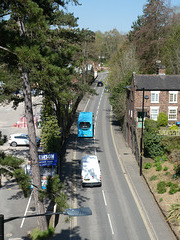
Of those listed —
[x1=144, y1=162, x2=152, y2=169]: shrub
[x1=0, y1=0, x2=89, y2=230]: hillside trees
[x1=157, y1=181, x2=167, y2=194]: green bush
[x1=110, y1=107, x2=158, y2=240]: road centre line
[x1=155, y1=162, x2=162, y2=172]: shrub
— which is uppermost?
[x1=0, y1=0, x2=89, y2=230]: hillside trees

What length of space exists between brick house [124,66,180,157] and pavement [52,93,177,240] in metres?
2.73

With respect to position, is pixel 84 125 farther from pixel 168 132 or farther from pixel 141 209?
pixel 141 209

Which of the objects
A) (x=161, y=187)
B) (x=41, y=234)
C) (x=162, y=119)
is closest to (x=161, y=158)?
(x=161, y=187)

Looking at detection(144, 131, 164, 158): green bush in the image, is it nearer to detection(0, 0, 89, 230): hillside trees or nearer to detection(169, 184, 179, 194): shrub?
detection(169, 184, 179, 194): shrub

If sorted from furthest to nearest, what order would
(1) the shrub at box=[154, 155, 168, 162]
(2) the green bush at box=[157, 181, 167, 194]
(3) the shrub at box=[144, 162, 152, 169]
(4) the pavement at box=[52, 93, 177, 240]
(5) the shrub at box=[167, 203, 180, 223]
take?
(1) the shrub at box=[154, 155, 168, 162] < (3) the shrub at box=[144, 162, 152, 169] < (2) the green bush at box=[157, 181, 167, 194] < (5) the shrub at box=[167, 203, 180, 223] < (4) the pavement at box=[52, 93, 177, 240]

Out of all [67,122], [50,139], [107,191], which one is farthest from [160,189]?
[67,122]

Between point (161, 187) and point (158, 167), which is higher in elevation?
point (158, 167)

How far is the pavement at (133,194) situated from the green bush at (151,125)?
4474 mm

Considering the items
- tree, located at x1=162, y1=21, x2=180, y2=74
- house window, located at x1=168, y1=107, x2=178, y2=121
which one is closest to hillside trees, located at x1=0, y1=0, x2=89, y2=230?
house window, located at x1=168, y1=107, x2=178, y2=121

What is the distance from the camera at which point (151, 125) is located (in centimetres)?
3866

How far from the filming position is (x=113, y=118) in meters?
60.9

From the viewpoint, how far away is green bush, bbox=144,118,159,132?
37838mm

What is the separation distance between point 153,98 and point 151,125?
17.3ft

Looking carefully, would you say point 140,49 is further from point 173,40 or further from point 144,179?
point 144,179
